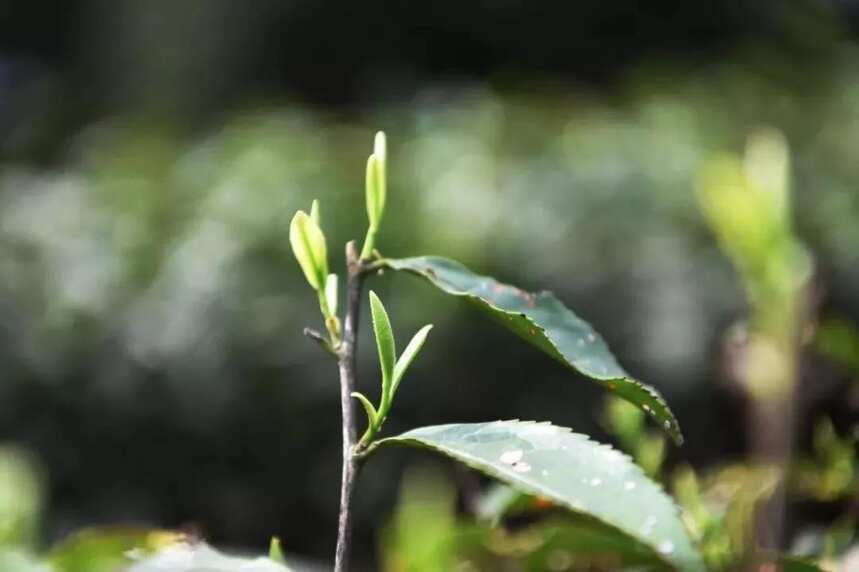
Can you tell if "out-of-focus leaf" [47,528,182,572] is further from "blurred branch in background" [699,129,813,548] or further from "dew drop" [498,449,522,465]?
"blurred branch in background" [699,129,813,548]

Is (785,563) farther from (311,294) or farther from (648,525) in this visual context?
(311,294)

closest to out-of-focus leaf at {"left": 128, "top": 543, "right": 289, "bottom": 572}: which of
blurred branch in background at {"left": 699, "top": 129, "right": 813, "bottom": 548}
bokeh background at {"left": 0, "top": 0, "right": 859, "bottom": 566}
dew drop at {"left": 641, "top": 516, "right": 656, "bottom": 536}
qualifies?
dew drop at {"left": 641, "top": 516, "right": 656, "bottom": 536}

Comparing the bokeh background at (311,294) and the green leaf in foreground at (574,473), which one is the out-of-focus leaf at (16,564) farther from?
the bokeh background at (311,294)

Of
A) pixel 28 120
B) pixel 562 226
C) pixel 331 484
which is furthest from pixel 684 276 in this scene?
pixel 28 120

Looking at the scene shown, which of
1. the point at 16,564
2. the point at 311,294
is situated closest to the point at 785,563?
→ the point at 16,564

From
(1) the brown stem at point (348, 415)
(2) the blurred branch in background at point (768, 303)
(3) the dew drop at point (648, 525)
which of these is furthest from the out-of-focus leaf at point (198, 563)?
(2) the blurred branch in background at point (768, 303)

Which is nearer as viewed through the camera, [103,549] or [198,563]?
[198,563]

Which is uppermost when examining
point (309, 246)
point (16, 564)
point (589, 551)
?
point (309, 246)
